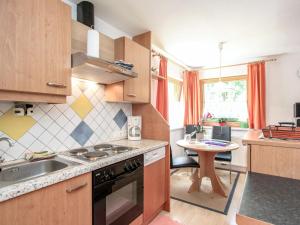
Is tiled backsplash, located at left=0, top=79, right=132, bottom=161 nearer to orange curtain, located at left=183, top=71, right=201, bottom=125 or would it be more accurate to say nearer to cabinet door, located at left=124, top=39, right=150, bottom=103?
cabinet door, located at left=124, top=39, right=150, bottom=103

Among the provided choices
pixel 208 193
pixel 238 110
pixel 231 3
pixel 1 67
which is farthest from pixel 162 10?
pixel 238 110

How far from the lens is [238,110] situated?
3.94 metres

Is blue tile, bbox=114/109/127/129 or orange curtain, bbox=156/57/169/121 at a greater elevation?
orange curtain, bbox=156/57/169/121

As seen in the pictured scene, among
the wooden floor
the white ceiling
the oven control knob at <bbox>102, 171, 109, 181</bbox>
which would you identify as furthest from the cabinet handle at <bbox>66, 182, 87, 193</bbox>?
the white ceiling

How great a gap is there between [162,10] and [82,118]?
1.47 metres

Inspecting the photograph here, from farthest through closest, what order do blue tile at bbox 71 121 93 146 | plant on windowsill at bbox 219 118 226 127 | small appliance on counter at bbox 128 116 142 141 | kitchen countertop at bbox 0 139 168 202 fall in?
plant on windowsill at bbox 219 118 226 127 < small appliance on counter at bbox 128 116 142 141 < blue tile at bbox 71 121 93 146 < kitchen countertop at bbox 0 139 168 202

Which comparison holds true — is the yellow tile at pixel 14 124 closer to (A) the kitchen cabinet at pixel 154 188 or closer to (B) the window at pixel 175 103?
(A) the kitchen cabinet at pixel 154 188

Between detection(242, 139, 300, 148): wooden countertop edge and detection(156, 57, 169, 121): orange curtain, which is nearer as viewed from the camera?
detection(242, 139, 300, 148): wooden countertop edge

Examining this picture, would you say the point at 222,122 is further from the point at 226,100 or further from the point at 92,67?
the point at 92,67

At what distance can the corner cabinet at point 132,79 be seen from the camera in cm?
195

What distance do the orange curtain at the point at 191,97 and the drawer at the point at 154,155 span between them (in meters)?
2.15

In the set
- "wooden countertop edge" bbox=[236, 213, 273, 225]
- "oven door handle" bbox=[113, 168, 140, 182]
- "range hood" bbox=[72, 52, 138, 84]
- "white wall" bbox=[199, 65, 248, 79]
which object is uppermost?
"white wall" bbox=[199, 65, 248, 79]

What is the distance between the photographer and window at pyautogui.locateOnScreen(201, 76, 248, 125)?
12.7 ft

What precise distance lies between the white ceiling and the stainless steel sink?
62.8 inches
